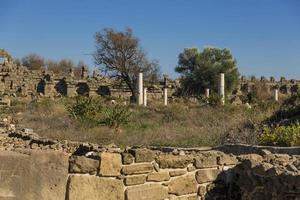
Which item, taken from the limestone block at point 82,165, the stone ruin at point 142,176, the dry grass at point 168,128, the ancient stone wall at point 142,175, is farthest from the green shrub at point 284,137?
the limestone block at point 82,165

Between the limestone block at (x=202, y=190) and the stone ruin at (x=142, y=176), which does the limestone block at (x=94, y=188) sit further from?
the limestone block at (x=202, y=190)

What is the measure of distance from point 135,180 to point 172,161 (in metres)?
0.55

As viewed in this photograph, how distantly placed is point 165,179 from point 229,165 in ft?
3.43

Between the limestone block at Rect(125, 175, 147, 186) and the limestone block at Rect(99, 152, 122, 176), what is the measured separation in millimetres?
132

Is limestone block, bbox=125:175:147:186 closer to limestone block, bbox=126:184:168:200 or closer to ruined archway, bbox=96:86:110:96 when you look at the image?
limestone block, bbox=126:184:168:200

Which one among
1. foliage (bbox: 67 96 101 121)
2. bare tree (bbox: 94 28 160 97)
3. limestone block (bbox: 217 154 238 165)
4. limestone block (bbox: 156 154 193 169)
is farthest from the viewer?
bare tree (bbox: 94 28 160 97)

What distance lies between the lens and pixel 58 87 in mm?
39375

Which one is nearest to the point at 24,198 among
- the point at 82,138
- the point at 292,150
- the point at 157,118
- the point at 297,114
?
the point at 292,150

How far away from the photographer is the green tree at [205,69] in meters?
38.6

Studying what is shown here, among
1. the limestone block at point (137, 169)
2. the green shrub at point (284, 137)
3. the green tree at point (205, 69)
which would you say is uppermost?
the green tree at point (205, 69)

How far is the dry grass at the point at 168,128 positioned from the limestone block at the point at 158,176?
17.2ft

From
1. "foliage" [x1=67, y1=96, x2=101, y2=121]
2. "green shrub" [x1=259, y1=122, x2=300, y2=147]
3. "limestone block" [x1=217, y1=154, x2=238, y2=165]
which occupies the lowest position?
"limestone block" [x1=217, y1=154, x2=238, y2=165]

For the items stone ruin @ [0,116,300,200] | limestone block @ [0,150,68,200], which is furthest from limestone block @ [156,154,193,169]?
limestone block @ [0,150,68,200]

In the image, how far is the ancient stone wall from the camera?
4.34 m
